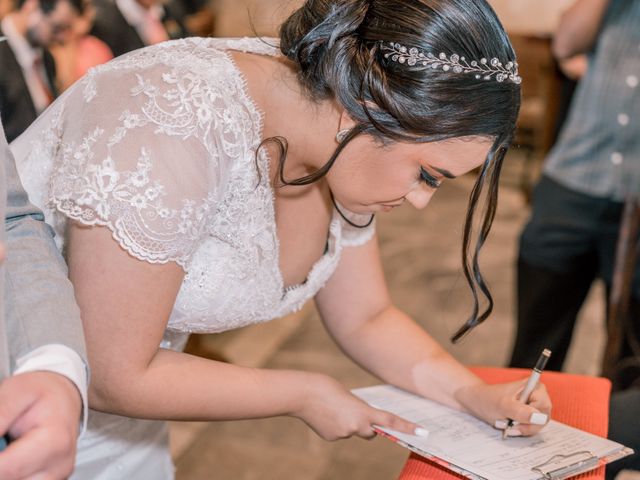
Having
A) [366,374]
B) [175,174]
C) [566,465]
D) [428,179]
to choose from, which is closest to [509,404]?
[566,465]

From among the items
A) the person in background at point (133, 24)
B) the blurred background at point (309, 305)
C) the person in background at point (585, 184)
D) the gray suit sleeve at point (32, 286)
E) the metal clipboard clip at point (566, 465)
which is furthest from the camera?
the person in background at point (133, 24)

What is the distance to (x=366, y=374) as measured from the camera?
10.7 feet

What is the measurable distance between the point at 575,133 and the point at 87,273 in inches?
Result: 63.7

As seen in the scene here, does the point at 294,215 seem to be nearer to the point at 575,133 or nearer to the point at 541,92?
the point at 575,133

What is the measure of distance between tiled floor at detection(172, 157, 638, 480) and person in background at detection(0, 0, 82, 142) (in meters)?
0.92

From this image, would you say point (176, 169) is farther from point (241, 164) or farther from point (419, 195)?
point (419, 195)

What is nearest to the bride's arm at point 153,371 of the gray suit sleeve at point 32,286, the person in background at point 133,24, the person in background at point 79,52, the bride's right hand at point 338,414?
the bride's right hand at point 338,414

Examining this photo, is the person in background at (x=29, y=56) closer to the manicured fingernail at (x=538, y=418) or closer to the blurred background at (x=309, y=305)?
the blurred background at (x=309, y=305)

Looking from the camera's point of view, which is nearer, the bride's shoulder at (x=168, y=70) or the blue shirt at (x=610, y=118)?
the bride's shoulder at (x=168, y=70)

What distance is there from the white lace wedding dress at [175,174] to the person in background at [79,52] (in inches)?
36.9

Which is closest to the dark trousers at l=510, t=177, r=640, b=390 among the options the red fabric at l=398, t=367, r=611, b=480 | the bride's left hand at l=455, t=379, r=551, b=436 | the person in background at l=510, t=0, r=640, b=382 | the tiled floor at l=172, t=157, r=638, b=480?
the person in background at l=510, t=0, r=640, b=382

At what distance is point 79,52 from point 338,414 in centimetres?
140

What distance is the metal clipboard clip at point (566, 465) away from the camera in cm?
122

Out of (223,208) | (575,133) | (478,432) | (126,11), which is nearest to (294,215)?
(223,208)
